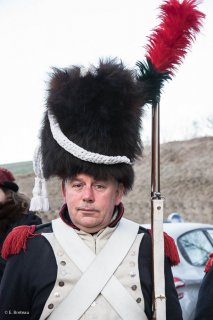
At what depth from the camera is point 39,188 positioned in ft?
12.4

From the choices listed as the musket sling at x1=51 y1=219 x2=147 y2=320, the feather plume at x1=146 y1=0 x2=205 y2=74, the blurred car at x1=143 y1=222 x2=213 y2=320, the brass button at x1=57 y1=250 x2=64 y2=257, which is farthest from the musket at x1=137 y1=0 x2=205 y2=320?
the blurred car at x1=143 y1=222 x2=213 y2=320

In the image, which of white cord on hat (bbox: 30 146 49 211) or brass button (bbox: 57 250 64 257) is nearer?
brass button (bbox: 57 250 64 257)

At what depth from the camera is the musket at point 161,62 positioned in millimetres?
3078

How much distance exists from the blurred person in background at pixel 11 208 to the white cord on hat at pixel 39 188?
0.63 m

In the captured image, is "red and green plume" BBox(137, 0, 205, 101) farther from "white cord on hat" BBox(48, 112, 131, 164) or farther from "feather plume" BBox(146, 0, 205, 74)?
"white cord on hat" BBox(48, 112, 131, 164)

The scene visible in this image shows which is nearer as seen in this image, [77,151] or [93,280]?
[93,280]

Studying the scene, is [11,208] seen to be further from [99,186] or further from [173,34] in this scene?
[173,34]

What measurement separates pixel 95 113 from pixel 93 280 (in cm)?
86

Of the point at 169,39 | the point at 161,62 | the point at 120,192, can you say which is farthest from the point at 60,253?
the point at 169,39

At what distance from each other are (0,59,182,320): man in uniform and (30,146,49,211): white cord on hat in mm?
161

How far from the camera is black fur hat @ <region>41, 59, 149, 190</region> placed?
315 centimetres

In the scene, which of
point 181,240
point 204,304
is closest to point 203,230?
point 181,240

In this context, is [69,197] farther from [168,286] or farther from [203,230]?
[203,230]

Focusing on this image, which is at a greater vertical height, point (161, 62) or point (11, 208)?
point (161, 62)
